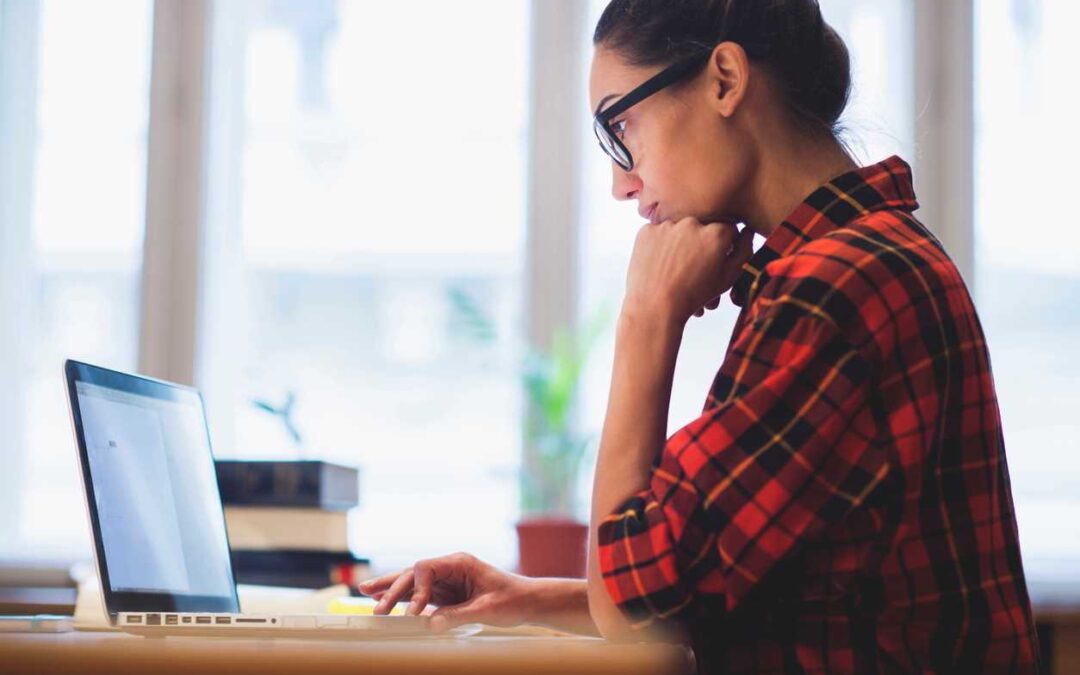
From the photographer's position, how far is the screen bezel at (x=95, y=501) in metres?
1.19

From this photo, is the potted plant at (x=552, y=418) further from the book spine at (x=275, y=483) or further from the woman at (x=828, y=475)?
the woman at (x=828, y=475)

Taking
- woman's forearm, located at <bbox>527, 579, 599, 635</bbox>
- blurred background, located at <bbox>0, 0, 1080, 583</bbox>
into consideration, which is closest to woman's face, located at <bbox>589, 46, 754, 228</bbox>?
woman's forearm, located at <bbox>527, 579, 599, 635</bbox>

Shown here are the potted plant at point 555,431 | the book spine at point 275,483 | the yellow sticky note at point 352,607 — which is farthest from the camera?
the potted plant at point 555,431

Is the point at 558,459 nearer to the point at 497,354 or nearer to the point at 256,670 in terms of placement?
the point at 497,354

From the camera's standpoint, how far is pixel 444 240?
148 inches

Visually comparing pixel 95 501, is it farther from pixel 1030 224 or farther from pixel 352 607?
pixel 1030 224

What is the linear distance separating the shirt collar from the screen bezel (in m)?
0.67

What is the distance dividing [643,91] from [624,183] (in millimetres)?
121

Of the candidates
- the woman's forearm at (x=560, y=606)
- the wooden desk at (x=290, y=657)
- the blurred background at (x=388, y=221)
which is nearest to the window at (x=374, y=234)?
the blurred background at (x=388, y=221)

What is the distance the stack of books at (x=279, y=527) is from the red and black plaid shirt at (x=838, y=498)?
1.13 m

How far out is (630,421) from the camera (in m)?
1.10

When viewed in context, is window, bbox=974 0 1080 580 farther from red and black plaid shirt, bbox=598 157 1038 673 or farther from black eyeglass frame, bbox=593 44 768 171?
red and black plaid shirt, bbox=598 157 1038 673

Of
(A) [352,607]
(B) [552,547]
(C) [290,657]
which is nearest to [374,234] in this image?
(B) [552,547]

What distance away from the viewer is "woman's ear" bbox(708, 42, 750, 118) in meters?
1.21
